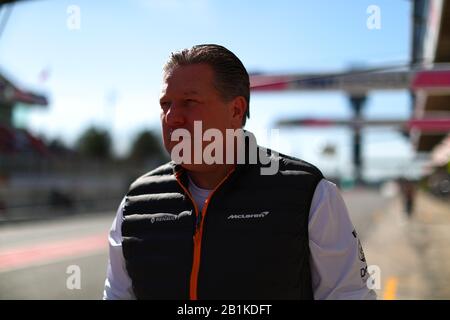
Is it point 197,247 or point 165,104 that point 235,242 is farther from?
point 165,104

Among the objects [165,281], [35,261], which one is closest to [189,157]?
[165,281]

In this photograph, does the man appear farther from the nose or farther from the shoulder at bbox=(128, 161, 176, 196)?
the shoulder at bbox=(128, 161, 176, 196)

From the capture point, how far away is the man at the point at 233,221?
1.44 metres

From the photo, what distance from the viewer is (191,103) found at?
56.5 inches

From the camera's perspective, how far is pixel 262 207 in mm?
1496

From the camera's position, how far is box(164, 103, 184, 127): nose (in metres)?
1.42

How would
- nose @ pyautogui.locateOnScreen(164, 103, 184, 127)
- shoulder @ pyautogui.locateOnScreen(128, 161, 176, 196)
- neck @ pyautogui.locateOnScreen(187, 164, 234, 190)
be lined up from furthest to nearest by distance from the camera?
1. shoulder @ pyautogui.locateOnScreen(128, 161, 176, 196)
2. neck @ pyautogui.locateOnScreen(187, 164, 234, 190)
3. nose @ pyautogui.locateOnScreen(164, 103, 184, 127)

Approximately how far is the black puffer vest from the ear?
124 mm

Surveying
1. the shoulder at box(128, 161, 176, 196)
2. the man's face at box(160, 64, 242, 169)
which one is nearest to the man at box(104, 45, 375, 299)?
the man's face at box(160, 64, 242, 169)

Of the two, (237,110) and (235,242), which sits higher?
(237,110)

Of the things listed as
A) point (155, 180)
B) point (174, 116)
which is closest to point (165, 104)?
point (174, 116)

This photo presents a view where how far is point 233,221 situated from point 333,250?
0.27 m
